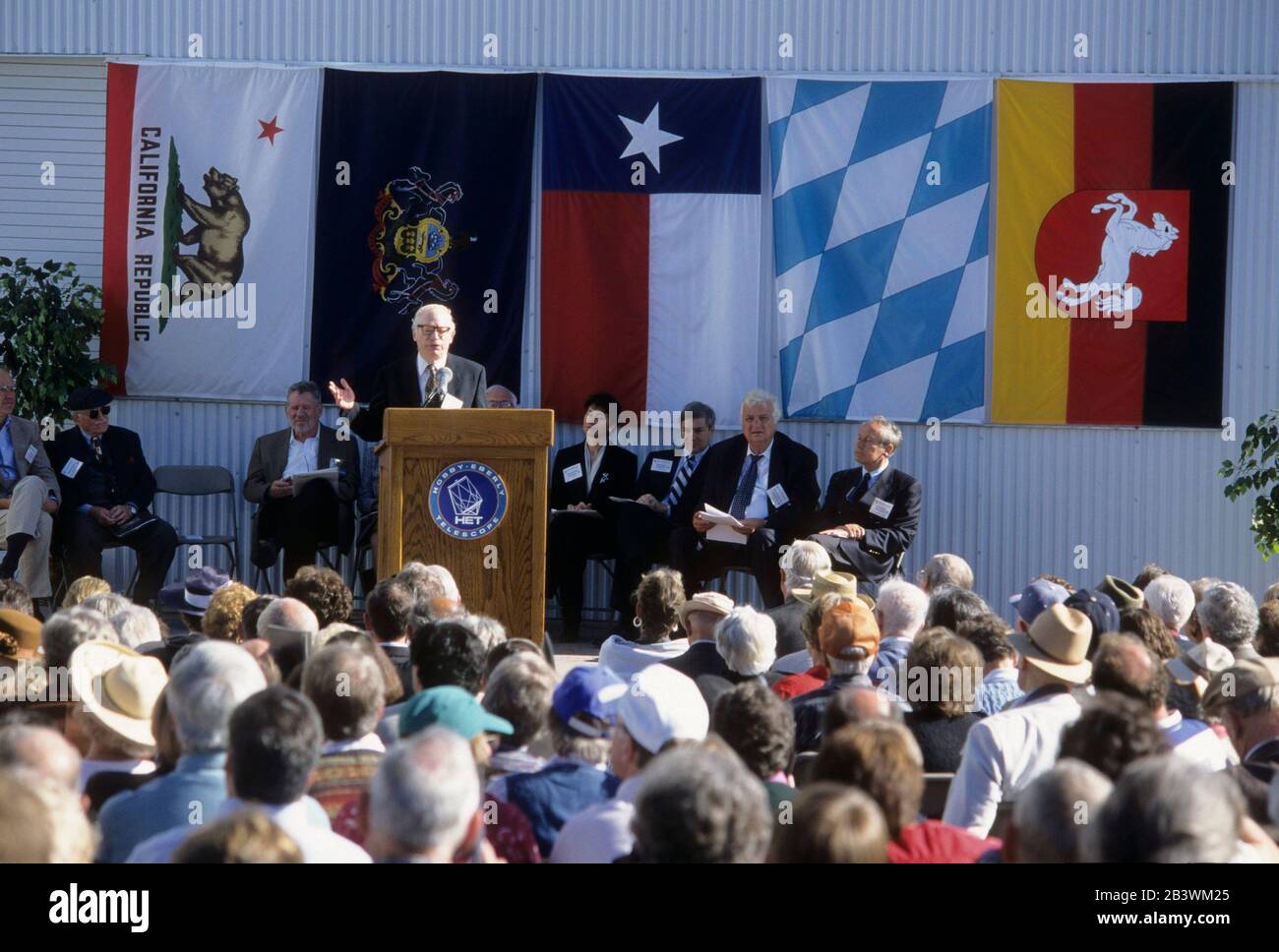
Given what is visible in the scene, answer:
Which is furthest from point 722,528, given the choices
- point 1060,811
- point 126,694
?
point 1060,811

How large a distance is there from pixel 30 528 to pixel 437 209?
289 centimetres

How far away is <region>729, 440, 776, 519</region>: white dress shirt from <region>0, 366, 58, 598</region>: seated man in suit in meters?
3.58

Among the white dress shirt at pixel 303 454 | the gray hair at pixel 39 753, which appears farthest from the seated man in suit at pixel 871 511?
the gray hair at pixel 39 753

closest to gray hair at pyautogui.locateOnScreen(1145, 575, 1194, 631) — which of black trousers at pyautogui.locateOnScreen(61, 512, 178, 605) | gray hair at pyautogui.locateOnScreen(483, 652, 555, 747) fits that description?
gray hair at pyautogui.locateOnScreen(483, 652, 555, 747)

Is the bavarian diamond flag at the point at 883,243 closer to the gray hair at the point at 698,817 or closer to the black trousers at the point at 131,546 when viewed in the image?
the black trousers at the point at 131,546

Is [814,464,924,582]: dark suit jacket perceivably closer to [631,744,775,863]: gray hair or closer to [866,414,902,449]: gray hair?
[866,414,902,449]: gray hair

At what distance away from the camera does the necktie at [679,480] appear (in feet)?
28.0

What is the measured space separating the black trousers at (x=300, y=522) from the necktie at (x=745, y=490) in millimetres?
2177

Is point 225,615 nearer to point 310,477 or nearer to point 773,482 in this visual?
point 310,477

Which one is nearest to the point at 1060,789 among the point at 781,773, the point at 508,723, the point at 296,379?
the point at 781,773

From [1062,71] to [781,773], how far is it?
22.3ft

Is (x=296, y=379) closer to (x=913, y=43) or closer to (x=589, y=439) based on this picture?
(x=589, y=439)

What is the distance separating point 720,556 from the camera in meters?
8.07

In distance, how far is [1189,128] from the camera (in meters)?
8.88
